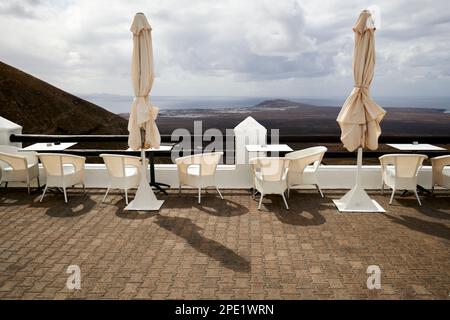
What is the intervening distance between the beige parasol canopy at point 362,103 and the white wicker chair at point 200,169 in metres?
2.17

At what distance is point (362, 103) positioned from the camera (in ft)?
19.7

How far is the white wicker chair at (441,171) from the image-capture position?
6.85 m

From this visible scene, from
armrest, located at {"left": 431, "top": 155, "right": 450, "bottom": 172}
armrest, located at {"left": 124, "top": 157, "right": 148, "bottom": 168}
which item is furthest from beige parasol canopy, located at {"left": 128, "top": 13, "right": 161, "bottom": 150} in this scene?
armrest, located at {"left": 431, "top": 155, "right": 450, "bottom": 172}

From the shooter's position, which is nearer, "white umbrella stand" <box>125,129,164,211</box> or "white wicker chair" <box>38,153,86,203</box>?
"white umbrella stand" <box>125,129,164,211</box>

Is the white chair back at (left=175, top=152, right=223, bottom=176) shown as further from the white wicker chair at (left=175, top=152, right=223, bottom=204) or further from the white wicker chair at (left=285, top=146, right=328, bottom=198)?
the white wicker chair at (left=285, top=146, right=328, bottom=198)

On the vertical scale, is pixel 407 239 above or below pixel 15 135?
below

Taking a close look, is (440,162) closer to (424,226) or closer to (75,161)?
(424,226)

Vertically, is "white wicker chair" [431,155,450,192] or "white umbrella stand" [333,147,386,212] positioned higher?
"white wicker chair" [431,155,450,192]

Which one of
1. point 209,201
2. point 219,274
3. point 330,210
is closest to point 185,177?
point 209,201

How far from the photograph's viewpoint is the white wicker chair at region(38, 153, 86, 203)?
6.71 metres

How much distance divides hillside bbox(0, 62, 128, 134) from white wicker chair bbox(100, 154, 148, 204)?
53.1 m
